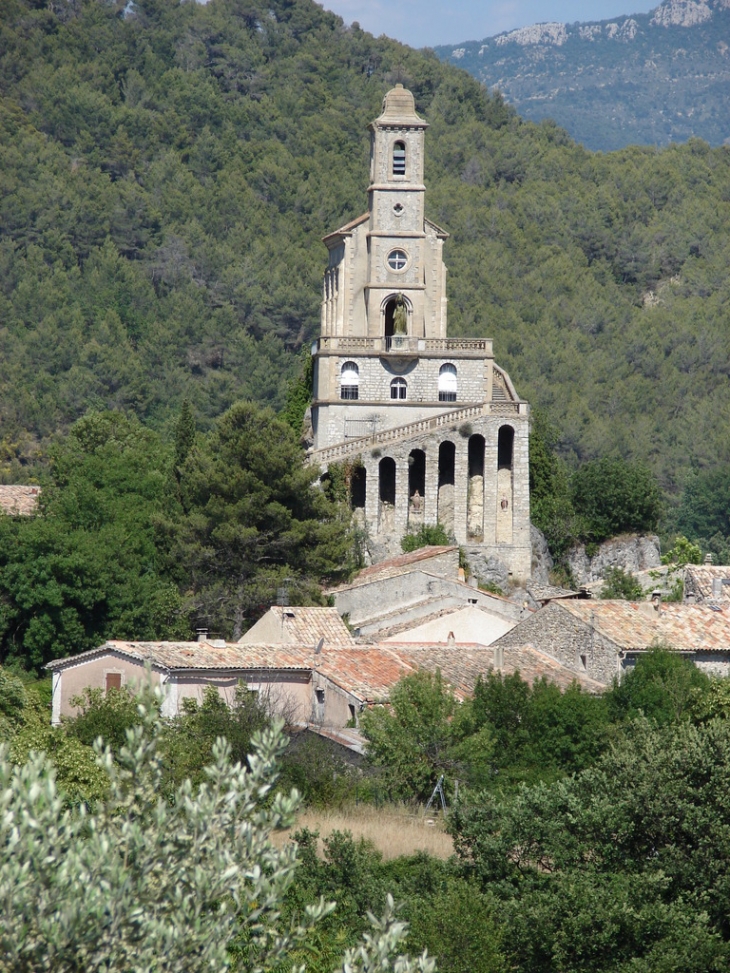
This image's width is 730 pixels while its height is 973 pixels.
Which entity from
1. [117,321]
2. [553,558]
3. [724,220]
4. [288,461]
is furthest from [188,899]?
[724,220]

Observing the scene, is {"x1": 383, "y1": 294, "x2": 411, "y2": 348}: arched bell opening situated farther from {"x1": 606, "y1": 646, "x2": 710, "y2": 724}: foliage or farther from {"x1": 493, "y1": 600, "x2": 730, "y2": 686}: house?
{"x1": 606, "y1": 646, "x2": 710, "y2": 724}: foliage

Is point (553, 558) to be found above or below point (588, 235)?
below

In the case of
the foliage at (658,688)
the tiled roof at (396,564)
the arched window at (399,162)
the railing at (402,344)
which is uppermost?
the arched window at (399,162)

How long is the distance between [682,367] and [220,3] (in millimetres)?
65786

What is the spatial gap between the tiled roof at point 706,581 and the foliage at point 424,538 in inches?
313

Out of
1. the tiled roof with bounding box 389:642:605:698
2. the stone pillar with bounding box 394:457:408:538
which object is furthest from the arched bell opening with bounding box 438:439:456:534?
the tiled roof with bounding box 389:642:605:698

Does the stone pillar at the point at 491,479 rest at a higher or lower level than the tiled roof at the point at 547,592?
higher

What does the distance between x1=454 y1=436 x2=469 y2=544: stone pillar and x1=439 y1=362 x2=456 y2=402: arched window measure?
8.24 ft

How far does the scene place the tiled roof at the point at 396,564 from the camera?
54.0m

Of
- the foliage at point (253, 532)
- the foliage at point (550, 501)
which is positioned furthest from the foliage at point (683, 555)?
the foliage at point (253, 532)

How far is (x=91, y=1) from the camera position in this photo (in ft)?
572

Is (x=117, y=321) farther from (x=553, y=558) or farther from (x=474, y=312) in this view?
(x=553, y=558)

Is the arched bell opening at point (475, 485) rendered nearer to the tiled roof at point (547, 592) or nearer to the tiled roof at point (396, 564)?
the tiled roof at point (547, 592)

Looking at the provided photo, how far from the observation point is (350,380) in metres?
62.6
